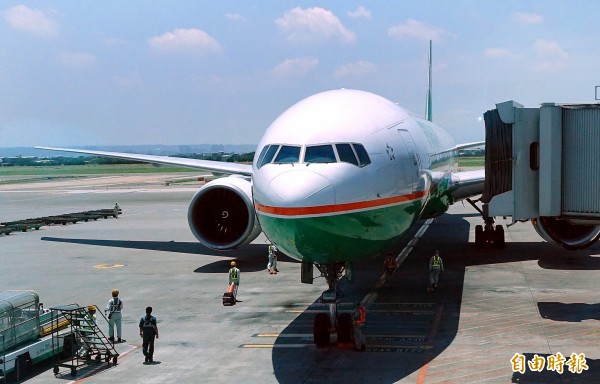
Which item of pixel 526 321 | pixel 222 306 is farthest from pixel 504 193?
pixel 222 306

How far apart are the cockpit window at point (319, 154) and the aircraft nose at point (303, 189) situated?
20.0 inches

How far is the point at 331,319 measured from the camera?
14641 millimetres

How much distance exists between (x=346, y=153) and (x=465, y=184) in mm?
12582

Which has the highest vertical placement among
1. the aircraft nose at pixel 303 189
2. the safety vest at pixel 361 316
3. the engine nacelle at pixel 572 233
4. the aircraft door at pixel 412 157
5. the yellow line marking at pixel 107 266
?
the aircraft door at pixel 412 157

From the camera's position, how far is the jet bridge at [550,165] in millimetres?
12750

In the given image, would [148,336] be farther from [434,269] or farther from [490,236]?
[490,236]

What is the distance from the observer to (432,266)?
1977 centimetres

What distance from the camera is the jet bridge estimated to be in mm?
12750

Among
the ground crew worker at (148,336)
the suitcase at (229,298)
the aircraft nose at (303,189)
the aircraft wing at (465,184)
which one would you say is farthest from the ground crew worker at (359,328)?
the aircraft wing at (465,184)

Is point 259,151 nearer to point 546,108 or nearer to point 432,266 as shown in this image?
point 546,108

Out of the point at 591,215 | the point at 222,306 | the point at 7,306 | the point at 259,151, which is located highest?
the point at 259,151

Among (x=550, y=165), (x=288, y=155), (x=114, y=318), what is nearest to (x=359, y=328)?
(x=288, y=155)

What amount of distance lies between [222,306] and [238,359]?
16.6 ft

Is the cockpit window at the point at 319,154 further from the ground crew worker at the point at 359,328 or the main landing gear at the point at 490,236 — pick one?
the main landing gear at the point at 490,236
